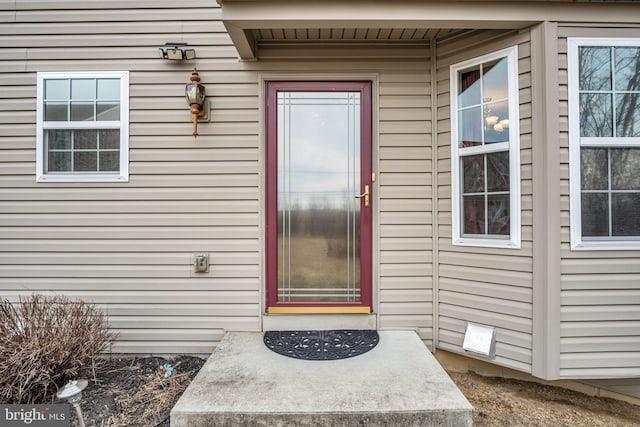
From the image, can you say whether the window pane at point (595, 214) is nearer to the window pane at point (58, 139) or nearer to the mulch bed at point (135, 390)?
the mulch bed at point (135, 390)

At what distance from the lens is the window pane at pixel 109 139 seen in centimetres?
285

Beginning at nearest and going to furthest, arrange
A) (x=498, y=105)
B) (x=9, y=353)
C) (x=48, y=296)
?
1. (x=9, y=353)
2. (x=498, y=105)
3. (x=48, y=296)

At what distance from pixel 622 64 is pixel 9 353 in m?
4.70

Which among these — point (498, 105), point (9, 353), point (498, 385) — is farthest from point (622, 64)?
point (9, 353)

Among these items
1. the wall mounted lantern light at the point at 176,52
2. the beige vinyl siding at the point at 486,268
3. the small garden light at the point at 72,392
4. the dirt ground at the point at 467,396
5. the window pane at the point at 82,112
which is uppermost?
the wall mounted lantern light at the point at 176,52

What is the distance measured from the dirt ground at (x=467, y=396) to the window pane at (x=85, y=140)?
1.87 meters

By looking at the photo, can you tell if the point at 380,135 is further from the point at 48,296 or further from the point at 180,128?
the point at 48,296

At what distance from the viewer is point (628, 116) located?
91.4 inches

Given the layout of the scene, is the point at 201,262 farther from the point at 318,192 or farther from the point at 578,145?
the point at 578,145

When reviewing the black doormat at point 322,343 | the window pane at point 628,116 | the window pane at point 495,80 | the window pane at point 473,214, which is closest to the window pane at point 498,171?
the window pane at point 473,214

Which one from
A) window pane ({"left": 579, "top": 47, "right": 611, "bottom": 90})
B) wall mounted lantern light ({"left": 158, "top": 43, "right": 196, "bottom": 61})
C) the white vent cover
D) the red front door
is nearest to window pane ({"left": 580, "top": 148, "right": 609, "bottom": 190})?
window pane ({"left": 579, "top": 47, "right": 611, "bottom": 90})

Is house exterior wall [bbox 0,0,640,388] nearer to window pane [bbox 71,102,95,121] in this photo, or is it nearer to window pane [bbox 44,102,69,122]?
window pane [bbox 44,102,69,122]

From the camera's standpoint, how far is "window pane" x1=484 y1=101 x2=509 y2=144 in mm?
2475

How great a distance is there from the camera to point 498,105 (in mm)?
2510
